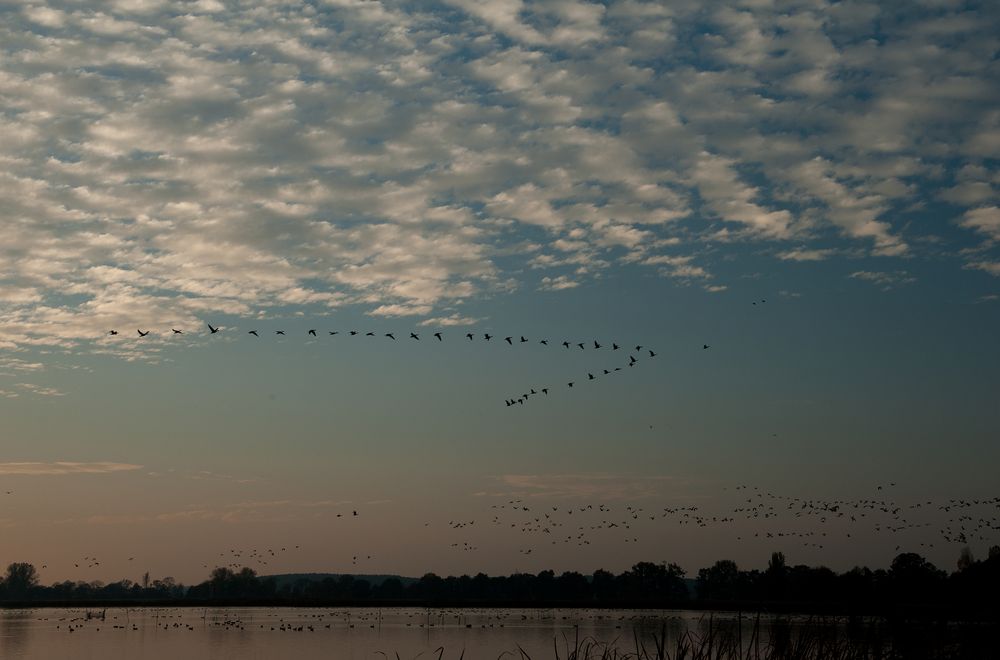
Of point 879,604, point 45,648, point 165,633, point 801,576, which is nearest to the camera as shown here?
point 879,604

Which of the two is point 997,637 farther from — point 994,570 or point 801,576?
point 801,576

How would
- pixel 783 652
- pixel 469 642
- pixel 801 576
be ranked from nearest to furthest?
pixel 783 652, pixel 469 642, pixel 801 576

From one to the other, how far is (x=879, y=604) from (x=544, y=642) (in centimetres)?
8686

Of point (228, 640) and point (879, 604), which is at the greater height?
point (879, 604)

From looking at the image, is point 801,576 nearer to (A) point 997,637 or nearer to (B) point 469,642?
(B) point 469,642

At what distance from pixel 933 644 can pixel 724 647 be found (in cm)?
397

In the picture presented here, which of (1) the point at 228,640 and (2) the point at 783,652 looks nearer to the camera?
(2) the point at 783,652

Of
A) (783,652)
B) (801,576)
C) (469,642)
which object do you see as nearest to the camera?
(783,652)

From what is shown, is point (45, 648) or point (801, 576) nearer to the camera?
point (45, 648)

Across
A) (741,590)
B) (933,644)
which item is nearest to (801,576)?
(741,590)

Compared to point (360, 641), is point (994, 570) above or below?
above

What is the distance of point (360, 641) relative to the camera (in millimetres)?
99250

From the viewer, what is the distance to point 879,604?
15086mm

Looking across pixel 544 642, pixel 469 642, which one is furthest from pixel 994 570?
pixel 469 642
